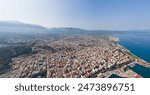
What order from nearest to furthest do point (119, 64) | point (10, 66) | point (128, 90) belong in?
point (128, 90) < point (10, 66) < point (119, 64)

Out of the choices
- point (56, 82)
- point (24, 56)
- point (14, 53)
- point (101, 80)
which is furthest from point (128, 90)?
point (14, 53)

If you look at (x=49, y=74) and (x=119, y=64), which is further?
(x=119, y=64)

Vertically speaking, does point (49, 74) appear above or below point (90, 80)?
below

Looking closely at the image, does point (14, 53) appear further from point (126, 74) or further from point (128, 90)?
point (128, 90)

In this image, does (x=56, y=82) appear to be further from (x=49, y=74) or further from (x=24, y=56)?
(x=24, y=56)

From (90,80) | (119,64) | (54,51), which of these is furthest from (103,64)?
(90,80)

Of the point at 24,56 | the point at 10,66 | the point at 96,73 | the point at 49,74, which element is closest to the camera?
the point at 49,74

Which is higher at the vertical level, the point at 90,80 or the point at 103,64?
the point at 90,80

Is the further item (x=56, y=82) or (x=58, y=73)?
(x=58, y=73)

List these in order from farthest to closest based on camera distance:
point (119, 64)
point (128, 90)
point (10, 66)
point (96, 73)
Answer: point (119, 64), point (10, 66), point (96, 73), point (128, 90)
